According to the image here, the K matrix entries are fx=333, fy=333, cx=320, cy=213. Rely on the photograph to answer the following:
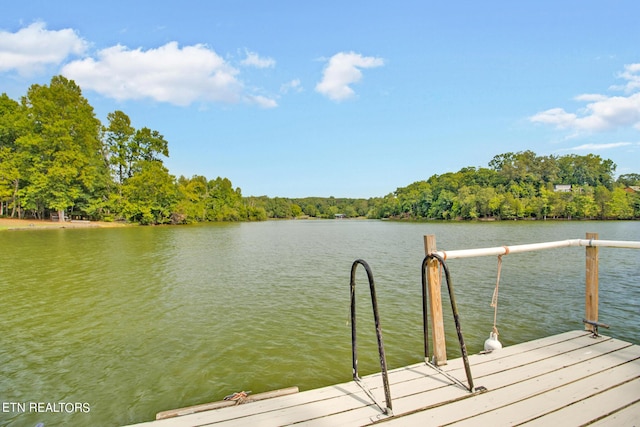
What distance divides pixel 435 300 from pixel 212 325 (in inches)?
203

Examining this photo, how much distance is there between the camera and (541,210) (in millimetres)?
78000

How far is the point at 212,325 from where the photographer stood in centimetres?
704

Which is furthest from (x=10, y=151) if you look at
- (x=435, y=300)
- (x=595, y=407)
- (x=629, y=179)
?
(x=629, y=179)

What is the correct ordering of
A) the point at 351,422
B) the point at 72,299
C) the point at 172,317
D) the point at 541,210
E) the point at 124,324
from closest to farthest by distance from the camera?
the point at 351,422, the point at 124,324, the point at 172,317, the point at 72,299, the point at 541,210

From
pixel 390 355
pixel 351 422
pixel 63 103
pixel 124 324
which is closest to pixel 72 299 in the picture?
pixel 124 324

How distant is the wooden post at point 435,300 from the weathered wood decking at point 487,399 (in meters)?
0.15

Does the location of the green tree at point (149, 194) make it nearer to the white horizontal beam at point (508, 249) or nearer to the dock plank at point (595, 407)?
the white horizontal beam at point (508, 249)

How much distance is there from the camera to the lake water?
4.46 m

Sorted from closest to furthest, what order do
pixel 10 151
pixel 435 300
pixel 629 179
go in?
pixel 435 300, pixel 10 151, pixel 629 179

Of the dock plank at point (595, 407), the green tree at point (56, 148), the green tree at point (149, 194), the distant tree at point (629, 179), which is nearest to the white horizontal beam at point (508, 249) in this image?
the dock plank at point (595, 407)

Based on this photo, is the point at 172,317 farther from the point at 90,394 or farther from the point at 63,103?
the point at 63,103

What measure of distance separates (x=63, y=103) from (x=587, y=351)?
54.0 m

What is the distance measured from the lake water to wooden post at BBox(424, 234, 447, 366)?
1628 mm

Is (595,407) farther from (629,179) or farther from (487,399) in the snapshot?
(629,179)
